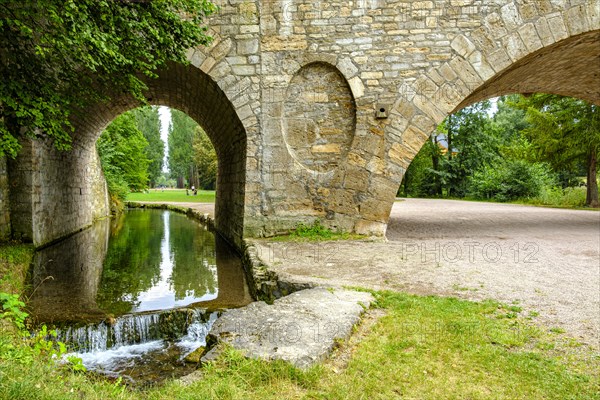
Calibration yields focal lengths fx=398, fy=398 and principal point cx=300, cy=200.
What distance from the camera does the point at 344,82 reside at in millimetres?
7656

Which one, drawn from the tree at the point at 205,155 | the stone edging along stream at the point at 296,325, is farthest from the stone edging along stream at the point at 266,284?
the tree at the point at 205,155

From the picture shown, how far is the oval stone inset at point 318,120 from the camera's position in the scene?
773 centimetres

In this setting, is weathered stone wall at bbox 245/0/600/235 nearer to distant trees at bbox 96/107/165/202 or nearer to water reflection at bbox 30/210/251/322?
water reflection at bbox 30/210/251/322

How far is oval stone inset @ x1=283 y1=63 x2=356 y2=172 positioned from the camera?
25.4ft

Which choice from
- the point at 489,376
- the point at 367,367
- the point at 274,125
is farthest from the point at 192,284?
the point at 489,376

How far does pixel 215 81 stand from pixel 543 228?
7.89 meters

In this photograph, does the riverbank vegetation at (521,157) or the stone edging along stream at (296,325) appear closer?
the stone edging along stream at (296,325)

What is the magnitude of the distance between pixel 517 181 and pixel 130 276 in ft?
68.7

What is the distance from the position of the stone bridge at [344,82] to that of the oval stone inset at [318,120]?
0.02m

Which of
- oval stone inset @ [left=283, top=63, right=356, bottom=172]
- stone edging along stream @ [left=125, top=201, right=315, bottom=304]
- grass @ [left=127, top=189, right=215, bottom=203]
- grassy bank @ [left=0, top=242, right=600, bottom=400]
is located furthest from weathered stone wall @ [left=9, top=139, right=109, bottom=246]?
grass @ [left=127, top=189, right=215, bottom=203]

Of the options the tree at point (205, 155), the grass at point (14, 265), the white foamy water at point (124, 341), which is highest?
the tree at point (205, 155)

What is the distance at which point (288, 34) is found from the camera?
7543mm

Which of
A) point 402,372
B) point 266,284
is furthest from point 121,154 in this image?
point 402,372

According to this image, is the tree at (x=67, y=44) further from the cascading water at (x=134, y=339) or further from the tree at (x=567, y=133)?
the tree at (x=567, y=133)
